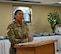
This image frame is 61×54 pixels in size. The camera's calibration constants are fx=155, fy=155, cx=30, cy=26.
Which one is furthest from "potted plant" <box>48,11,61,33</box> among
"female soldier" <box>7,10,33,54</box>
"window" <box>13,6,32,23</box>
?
"female soldier" <box>7,10,33,54</box>

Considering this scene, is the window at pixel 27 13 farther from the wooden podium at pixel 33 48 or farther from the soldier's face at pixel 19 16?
the wooden podium at pixel 33 48

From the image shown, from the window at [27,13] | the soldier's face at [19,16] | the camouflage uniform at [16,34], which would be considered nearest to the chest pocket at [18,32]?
the camouflage uniform at [16,34]

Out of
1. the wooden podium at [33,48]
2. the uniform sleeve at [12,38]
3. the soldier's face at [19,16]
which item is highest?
the soldier's face at [19,16]

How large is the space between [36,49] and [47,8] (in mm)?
→ 5298

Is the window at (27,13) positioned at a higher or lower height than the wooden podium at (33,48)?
higher

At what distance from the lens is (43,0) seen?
5699mm

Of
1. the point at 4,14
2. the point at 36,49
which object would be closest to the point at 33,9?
the point at 4,14

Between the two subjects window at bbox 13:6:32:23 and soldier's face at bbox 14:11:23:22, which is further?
window at bbox 13:6:32:23

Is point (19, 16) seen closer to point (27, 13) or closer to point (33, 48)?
point (33, 48)

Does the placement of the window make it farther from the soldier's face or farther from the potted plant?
the soldier's face

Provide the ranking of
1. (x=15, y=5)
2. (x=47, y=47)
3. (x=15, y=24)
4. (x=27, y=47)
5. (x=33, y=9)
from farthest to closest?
1. (x=33, y=9)
2. (x=15, y=5)
3. (x=15, y=24)
4. (x=47, y=47)
5. (x=27, y=47)

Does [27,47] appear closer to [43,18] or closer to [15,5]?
[15,5]

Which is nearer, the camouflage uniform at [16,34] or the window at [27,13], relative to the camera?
the camouflage uniform at [16,34]

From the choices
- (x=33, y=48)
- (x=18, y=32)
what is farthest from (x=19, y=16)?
(x=33, y=48)
